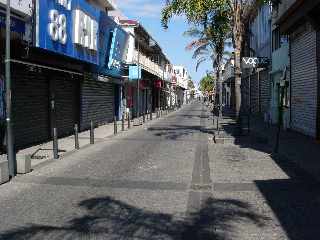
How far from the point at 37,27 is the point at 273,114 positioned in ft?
58.1

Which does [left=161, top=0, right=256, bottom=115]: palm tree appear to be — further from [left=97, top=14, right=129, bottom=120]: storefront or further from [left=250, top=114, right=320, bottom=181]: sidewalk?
[left=97, top=14, right=129, bottom=120]: storefront

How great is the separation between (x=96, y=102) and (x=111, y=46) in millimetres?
3468

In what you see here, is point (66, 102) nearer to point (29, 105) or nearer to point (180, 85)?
point (29, 105)

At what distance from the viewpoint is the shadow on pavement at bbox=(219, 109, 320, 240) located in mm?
6957

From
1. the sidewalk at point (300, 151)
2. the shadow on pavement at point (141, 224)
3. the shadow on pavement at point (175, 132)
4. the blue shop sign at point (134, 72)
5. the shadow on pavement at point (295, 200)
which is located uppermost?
the blue shop sign at point (134, 72)

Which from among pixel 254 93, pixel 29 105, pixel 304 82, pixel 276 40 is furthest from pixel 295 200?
pixel 254 93

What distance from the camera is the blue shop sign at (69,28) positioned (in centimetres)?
1716

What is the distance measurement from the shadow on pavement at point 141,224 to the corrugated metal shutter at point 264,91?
27.2 m

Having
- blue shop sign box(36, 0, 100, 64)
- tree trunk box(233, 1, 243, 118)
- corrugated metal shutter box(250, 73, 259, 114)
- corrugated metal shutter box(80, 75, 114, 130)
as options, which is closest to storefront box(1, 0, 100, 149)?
blue shop sign box(36, 0, 100, 64)

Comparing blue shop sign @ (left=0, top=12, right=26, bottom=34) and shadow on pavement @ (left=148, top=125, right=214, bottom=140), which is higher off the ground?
blue shop sign @ (left=0, top=12, right=26, bottom=34)

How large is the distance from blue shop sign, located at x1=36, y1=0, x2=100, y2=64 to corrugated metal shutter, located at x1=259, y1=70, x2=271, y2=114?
13.5m

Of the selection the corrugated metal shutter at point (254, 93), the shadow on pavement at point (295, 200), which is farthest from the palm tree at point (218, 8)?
the corrugated metal shutter at point (254, 93)

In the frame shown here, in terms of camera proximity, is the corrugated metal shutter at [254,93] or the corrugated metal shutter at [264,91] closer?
the corrugated metal shutter at [264,91]

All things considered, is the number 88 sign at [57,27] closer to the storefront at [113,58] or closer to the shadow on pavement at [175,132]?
the shadow on pavement at [175,132]
